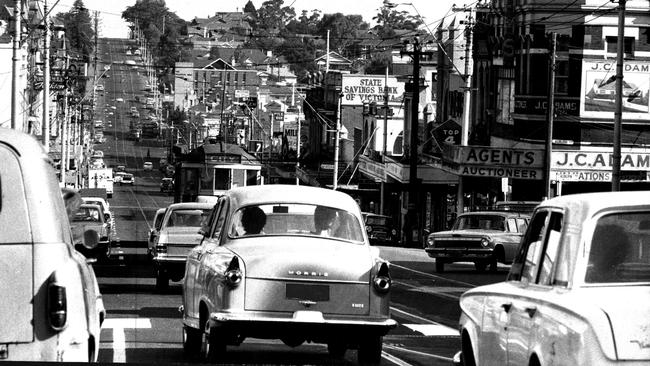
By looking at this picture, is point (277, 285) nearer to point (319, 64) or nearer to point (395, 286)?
point (395, 286)

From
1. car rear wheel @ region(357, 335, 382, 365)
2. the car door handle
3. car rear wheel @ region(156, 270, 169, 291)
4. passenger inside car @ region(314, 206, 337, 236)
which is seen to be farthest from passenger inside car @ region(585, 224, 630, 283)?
car rear wheel @ region(156, 270, 169, 291)

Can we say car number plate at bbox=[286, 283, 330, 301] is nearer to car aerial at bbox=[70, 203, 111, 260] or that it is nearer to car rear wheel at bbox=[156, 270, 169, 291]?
car rear wheel at bbox=[156, 270, 169, 291]

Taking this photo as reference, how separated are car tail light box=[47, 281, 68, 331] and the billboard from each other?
50663 millimetres

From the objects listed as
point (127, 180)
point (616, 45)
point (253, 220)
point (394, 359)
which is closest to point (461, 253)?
point (394, 359)

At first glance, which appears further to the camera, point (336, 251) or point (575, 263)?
point (336, 251)

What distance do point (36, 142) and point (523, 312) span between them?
328 centimetres

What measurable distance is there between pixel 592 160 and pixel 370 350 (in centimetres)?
4404

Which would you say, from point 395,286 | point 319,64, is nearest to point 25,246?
point 395,286

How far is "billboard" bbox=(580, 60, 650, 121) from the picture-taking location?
5809 centimetres

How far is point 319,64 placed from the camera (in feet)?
589

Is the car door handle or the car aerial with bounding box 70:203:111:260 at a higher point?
the car door handle

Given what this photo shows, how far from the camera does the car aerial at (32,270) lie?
29.0 feet

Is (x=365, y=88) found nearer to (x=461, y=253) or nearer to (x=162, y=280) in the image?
(x=461, y=253)

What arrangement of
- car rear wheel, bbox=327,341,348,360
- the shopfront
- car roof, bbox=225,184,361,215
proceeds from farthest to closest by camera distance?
the shopfront, car rear wheel, bbox=327,341,348,360, car roof, bbox=225,184,361,215
